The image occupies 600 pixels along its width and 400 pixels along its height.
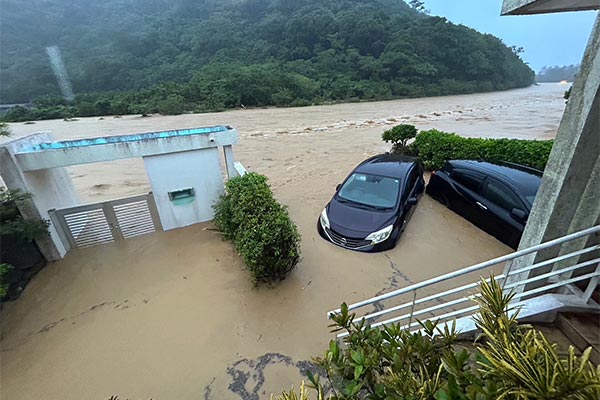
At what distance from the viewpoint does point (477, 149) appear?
325 inches

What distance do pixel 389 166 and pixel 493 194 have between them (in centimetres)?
207

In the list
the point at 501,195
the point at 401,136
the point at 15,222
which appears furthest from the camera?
the point at 401,136

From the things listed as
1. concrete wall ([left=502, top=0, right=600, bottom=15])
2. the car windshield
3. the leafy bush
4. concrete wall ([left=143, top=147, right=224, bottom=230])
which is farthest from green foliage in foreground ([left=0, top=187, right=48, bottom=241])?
the leafy bush

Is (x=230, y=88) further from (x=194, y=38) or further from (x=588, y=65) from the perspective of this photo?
(x=588, y=65)

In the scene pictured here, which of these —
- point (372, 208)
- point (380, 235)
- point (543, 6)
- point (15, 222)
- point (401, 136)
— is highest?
point (543, 6)

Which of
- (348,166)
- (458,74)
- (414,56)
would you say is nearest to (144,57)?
(414,56)

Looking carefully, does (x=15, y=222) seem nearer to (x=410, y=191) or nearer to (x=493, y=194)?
(x=410, y=191)

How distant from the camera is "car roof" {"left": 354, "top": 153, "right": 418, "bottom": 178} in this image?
6.00 m

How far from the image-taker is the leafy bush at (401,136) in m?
10.3

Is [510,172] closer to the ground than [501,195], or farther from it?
farther from it

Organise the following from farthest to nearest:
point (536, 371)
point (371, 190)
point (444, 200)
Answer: point (444, 200) → point (371, 190) → point (536, 371)

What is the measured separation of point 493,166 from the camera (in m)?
5.84

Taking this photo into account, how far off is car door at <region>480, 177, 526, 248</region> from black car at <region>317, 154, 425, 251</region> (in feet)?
4.54

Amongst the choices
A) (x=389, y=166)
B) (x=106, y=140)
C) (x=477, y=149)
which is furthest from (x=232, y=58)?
(x=389, y=166)
